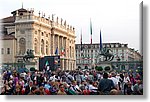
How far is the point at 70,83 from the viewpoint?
16.8ft

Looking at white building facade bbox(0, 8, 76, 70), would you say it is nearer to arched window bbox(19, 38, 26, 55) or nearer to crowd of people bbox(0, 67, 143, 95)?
arched window bbox(19, 38, 26, 55)

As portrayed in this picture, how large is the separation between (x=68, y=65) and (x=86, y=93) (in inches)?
17.9

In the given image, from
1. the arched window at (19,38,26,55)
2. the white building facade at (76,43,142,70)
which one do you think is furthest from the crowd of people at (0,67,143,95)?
the arched window at (19,38,26,55)

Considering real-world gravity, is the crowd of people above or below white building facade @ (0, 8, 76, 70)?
below

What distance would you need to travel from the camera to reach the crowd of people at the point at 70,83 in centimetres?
491

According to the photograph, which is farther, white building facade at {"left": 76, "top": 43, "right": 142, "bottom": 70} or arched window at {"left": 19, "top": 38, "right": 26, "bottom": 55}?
arched window at {"left": 19, "top": 38, "right": 26, "bottom": 55}

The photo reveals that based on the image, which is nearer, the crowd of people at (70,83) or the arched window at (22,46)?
the crowd of people at (70,83)

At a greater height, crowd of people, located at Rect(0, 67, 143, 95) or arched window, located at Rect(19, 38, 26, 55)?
arched window, located at Rect(19, 38, 26, 55)

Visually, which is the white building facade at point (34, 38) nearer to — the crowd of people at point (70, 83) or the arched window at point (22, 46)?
the arched window at point (22, 46)

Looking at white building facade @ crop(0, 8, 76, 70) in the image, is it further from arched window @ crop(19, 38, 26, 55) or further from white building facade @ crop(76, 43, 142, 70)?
white building facade @ crop(76, 43, 142, 70)

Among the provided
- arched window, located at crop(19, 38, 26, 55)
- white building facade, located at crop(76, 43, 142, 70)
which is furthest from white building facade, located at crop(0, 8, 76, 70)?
white building facade, located at crop(76, 43, 142, 70)

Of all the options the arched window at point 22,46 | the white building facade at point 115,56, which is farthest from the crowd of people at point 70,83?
the arched window at point 22,46

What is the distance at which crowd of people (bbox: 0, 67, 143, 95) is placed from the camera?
4.91 metres

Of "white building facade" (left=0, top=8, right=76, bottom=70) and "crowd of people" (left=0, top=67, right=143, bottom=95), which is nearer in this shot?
"crowd of people" (left=0, top=67, right=143, bottom=95)
